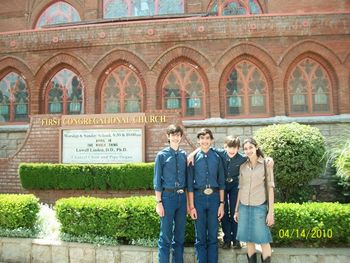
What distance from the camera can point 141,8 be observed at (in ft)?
57.1

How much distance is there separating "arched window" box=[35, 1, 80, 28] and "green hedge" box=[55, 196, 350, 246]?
1462cm

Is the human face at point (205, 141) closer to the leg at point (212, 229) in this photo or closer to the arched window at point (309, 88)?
the leg at point (212, 229)

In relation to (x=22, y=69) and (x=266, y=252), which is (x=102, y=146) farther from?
(x=266, y=252)

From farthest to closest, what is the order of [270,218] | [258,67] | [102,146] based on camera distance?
1. [258,67]
2. [102,146]
3. [270,218]

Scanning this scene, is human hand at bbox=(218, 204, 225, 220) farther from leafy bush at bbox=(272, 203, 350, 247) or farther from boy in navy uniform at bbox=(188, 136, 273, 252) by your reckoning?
leafy bush at bbox=(272, 203, 350, 247)

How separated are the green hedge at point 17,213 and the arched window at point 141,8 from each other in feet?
42.2

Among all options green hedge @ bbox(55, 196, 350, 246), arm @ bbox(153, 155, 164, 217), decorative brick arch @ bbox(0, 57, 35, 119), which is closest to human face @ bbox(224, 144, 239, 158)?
arm @ bbox(153, 155, 164, 217)

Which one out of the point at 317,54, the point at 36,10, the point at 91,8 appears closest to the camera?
the point at 317,54

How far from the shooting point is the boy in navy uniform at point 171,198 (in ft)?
16.1

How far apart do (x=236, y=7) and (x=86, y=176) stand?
11537mm

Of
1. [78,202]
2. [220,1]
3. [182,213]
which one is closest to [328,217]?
[182,213]

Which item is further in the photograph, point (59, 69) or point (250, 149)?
point (59, 69)

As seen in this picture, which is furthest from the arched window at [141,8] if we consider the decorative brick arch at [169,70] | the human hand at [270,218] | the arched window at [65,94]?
the human hand at [270,218]

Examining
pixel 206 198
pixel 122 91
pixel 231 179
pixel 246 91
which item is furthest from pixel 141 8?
pixel 206 198
